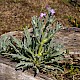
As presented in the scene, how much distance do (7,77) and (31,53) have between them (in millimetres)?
422

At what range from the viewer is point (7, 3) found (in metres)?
5.68

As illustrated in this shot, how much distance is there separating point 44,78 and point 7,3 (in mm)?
2819

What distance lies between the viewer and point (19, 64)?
10.4 ft

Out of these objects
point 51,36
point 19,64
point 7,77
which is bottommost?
point 7,77

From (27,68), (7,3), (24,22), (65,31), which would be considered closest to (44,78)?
(27,68)

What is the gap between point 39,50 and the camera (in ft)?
11.0

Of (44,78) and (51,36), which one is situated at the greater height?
(51,36)

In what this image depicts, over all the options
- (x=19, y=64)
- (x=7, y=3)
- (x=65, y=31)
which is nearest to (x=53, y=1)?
(x=7, y=3)

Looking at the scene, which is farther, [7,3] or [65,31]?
[7,3]

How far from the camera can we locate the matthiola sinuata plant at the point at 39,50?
3.25m

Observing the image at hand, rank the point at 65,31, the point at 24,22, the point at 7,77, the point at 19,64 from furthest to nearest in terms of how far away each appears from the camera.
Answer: the point at 24,22, the point at 65,31, the point at 7,77, the point at 19,64

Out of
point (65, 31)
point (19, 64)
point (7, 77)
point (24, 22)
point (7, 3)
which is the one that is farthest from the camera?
point (7, 3)

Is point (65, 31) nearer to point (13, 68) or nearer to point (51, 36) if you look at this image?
point (51, 36)

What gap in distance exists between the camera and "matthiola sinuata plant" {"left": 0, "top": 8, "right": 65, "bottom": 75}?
3.25 metres
